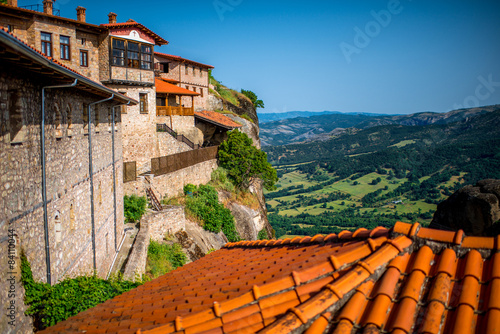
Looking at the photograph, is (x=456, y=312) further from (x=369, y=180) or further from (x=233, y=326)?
(x=369, y=180)

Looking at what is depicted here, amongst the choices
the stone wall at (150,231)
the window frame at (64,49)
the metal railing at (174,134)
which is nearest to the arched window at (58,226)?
the stone wall at (150,231)

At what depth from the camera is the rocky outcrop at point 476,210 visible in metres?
13.4

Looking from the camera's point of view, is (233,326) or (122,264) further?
(122,264)

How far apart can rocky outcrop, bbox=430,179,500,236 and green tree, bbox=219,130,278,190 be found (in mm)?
17983

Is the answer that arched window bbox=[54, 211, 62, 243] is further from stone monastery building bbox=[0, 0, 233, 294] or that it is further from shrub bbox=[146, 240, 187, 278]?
shrub bbox=[146, 240, 187, 278]

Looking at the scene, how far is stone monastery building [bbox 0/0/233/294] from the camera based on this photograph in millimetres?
5855

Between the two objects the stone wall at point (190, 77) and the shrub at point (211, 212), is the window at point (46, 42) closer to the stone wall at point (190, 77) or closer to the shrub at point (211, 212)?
the shrub at point (211, 212)

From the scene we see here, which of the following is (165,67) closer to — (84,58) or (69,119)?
(84,58)

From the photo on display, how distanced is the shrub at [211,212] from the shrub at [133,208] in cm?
402

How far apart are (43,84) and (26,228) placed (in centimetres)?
281

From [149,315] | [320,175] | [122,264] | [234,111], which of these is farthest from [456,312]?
[320,175]

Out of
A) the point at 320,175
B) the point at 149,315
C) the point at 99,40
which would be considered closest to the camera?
the point at 149,315

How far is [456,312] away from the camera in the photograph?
315 cm

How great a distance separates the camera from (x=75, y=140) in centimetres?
941
